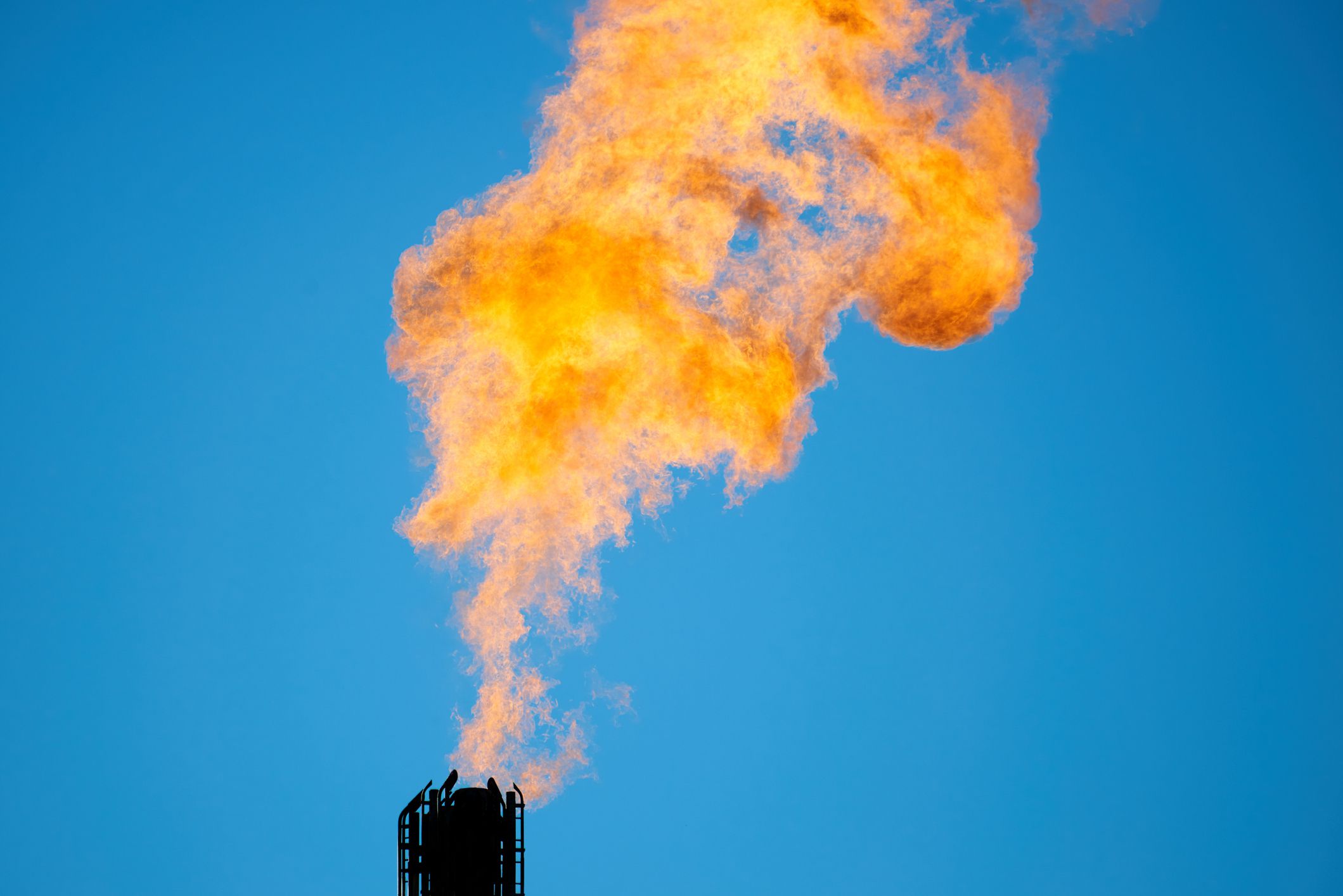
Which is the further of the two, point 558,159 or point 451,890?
point 558,159

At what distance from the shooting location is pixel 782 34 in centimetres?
2880

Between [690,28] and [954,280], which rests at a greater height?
[690,28]

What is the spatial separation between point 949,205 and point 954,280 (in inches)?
64.2

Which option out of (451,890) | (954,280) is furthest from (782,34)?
(451,890)

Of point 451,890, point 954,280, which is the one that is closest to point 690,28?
point 954,280

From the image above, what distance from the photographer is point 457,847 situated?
2183cm

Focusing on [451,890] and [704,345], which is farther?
[704,345]

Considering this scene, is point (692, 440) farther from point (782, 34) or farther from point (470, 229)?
point (782, 34)

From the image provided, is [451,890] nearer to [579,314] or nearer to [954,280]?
[579,314]

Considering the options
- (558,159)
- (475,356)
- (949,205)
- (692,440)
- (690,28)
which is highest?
(690,28)

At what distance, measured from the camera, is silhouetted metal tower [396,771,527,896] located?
855 inches

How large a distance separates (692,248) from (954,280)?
5922mm

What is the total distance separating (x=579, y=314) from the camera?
29000 mm

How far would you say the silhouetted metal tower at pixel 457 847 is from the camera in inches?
855
